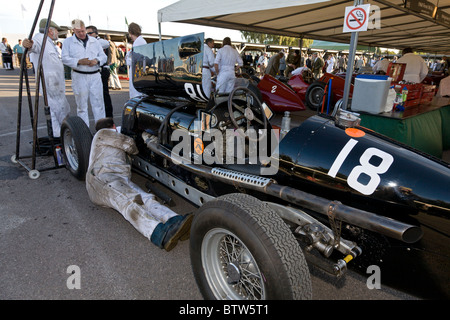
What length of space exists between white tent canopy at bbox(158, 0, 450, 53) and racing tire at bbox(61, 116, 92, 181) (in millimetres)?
2877

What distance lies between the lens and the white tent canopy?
4.64 meters

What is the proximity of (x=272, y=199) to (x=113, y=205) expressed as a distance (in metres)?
1.49

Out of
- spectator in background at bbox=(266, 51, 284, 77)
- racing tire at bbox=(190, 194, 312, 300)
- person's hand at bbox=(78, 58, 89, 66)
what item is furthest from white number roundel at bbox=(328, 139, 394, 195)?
spectator in background at bbox=(266, 51, 284, 77)

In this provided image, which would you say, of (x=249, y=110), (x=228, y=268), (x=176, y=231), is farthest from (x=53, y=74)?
(x=228, y=268)

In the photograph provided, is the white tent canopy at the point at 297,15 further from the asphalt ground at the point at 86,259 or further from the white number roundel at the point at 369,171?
the asphalt ground at the point at 86,259

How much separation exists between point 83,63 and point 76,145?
7.08 ft

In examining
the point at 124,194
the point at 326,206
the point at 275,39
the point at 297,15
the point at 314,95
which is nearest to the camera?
the point at 326,206

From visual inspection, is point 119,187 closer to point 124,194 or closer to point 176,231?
point 124,194

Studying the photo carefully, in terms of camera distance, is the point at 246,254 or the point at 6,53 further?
the point at 6,53

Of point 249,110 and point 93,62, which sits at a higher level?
point 93,62

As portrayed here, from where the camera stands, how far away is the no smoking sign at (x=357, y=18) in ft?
11.3

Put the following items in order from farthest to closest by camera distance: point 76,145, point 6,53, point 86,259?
point 6,53, point 76,145, point 86,259

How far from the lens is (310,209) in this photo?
5.57 ft

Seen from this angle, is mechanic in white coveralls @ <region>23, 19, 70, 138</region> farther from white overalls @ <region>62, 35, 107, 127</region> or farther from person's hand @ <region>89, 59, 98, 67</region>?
person's hand @ <region>89, 59, 98, 67</region>
